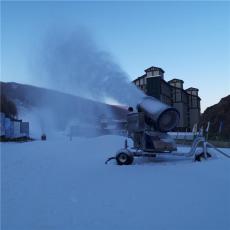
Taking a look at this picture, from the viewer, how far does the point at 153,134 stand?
33.4ft

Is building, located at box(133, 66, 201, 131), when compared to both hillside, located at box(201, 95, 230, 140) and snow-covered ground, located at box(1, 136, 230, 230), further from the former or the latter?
snow-covered ground, located at box(1, 136, 230, 230)

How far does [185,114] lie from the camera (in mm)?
47406

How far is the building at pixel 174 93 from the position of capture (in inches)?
1523

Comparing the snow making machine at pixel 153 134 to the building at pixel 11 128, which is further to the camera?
the building at pixel 11 128

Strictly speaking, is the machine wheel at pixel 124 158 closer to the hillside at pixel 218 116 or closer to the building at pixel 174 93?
the hillside at pixel 218 116

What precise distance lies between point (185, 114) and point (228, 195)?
43.4 metres

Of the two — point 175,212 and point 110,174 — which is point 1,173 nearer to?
point 110,174

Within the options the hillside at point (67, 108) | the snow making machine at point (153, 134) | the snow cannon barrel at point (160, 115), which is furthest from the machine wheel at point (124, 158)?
the hillside at point (67, 108)

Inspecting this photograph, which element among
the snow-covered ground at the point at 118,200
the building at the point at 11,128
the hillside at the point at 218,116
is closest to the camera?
the snow-covered ground at the point at 118,200

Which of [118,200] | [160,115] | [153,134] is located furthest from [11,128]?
[118,200]

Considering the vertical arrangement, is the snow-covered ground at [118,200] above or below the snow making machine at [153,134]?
below

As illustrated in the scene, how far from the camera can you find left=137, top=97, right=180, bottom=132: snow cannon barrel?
9.95 metres

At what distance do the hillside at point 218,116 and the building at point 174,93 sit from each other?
3.64 m

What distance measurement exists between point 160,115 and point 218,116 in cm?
2848
